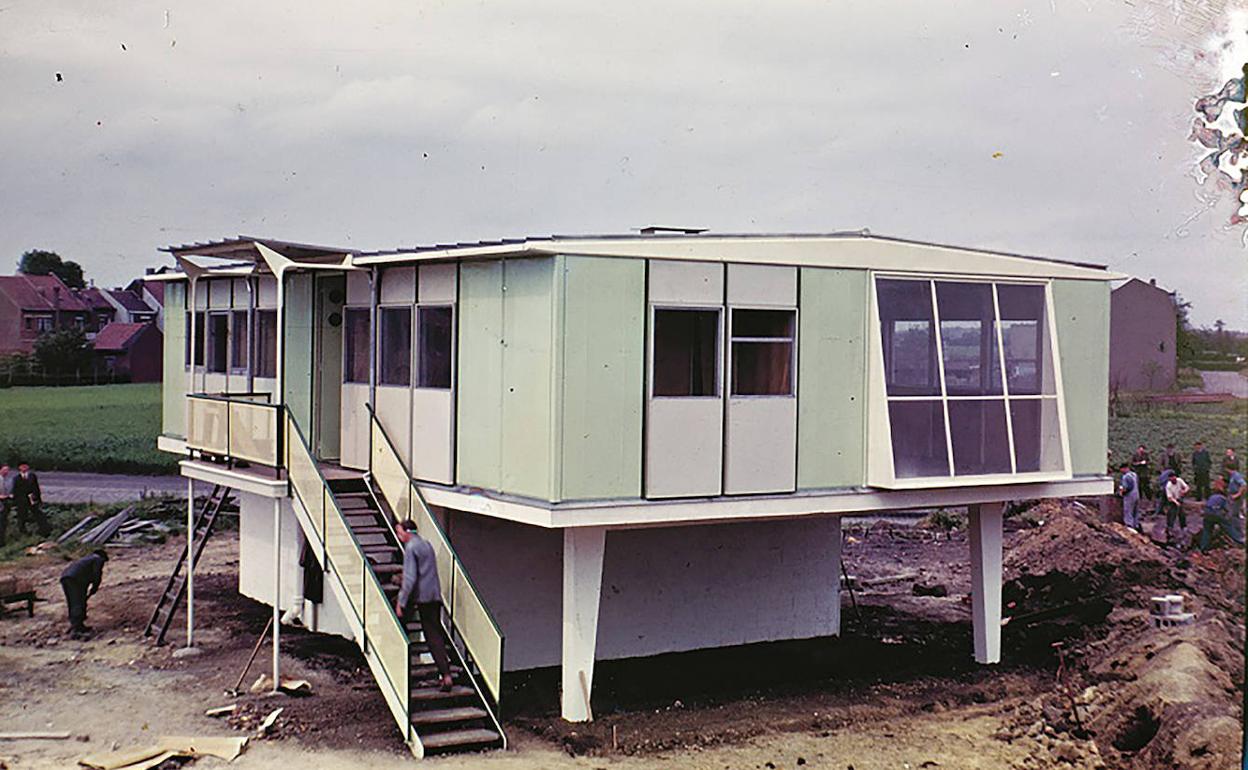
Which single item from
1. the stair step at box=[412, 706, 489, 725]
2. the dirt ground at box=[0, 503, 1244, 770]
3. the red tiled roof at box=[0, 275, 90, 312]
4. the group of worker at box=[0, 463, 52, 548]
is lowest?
the dirt ground at box=[0, 503, 1244, 770]

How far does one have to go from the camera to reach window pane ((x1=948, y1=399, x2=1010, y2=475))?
61.2ft

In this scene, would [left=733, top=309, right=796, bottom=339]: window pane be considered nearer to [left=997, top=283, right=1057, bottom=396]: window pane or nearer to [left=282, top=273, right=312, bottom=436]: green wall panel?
[left=997, top=283, right=1057, bottom=396]: window pane

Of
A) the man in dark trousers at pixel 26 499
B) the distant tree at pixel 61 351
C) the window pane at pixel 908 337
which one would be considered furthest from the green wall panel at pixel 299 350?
the distant tree at pixel 61 351

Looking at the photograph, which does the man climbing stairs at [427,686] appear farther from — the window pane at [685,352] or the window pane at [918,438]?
the window pane at [918,438]

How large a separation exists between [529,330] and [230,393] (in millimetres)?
7103

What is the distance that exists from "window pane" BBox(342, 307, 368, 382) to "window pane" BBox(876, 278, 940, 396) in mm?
7023

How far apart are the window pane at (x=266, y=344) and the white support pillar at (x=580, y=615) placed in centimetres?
742

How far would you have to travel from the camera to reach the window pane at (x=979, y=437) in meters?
18.6

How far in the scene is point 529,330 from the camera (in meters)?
15.9

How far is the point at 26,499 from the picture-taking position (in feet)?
102

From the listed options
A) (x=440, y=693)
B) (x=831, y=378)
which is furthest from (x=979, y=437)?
(x=440, y=693)

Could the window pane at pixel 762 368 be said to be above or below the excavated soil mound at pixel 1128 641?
above

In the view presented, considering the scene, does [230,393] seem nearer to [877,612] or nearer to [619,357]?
[619,357]

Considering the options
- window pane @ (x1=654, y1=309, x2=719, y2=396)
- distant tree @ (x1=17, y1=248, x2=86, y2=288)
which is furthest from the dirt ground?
distant tree @ (x1=17, y1=248, x2=86, y2=288)
